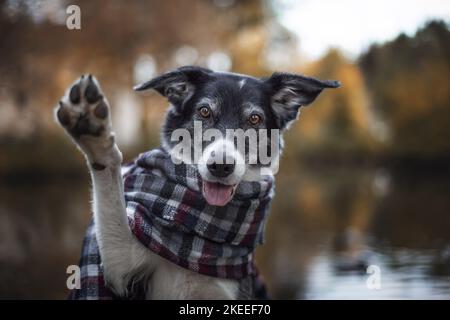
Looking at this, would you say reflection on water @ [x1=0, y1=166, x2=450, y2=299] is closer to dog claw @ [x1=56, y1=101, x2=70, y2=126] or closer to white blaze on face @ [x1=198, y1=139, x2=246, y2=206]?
white blaze on face @ [x1=198, y1=139, x2=246, y2=206]

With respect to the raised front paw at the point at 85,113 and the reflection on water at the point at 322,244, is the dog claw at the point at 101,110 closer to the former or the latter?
the raised front paw at the point at 85,113

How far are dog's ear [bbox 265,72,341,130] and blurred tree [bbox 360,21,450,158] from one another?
66.0ft

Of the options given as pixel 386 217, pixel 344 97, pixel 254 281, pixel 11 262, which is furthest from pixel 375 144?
pixel 254 281

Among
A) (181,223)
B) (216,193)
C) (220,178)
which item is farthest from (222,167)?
(181,223)

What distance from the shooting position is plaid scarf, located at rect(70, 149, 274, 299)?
4.50 meters

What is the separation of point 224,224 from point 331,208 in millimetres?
12180

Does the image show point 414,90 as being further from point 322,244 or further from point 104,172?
point 104,172

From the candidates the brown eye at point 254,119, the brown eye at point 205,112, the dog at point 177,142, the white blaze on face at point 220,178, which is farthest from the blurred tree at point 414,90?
the white blaze on face at point 220,178

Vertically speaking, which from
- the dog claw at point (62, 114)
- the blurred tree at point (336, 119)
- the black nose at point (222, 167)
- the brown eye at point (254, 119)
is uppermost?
the blurred tree at point (336, 119)

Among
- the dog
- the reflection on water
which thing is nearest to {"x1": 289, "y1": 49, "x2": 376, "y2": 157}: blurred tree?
the reflection on water

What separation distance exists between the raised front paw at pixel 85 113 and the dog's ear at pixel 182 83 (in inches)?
54.7

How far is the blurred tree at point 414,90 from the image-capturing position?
26.8 metres

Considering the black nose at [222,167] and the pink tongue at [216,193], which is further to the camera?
the pink tongue at [216,193]

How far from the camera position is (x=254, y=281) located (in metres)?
5.26
